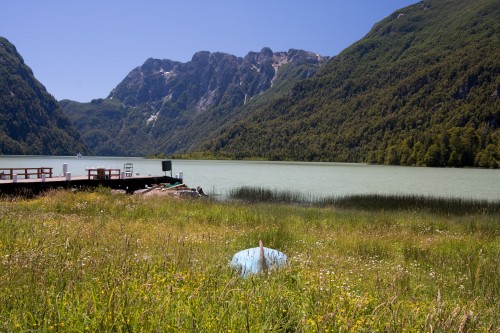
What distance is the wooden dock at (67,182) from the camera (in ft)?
92.2

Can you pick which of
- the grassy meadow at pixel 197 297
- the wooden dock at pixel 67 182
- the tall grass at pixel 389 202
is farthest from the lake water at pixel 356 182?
the grassy meadow at pixel 197 297

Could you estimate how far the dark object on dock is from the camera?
2798 cm

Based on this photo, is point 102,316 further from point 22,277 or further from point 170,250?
point 170,250

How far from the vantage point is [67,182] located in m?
33.1

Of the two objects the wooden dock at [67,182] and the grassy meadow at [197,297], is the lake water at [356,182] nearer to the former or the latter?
the wooden dock at [67,182]

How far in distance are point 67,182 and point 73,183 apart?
3.61ft

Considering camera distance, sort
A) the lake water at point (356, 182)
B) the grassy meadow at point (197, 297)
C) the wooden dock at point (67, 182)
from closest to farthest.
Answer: the grassy meadow at point (197, 297) → the wooden dock at point (67, 182) → the lake water at point (356, 182)

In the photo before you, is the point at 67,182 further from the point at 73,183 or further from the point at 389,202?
the point at 389,202

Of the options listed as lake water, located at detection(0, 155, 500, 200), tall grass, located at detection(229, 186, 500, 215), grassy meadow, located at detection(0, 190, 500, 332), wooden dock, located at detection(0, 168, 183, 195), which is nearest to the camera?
grassy meadow, located at detection(0, 190, 500, 332)

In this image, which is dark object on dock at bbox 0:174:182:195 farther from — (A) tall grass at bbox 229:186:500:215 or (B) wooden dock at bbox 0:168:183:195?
(A) tall grass at bbox 229:186:500:215

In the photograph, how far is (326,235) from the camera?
15.3m

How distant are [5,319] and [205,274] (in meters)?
2.62

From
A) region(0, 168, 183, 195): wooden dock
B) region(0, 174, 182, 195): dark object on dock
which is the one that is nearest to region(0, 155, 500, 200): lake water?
region(0, 174, 182, 195): dark object on dock

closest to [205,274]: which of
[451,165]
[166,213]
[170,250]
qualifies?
[170,250]
